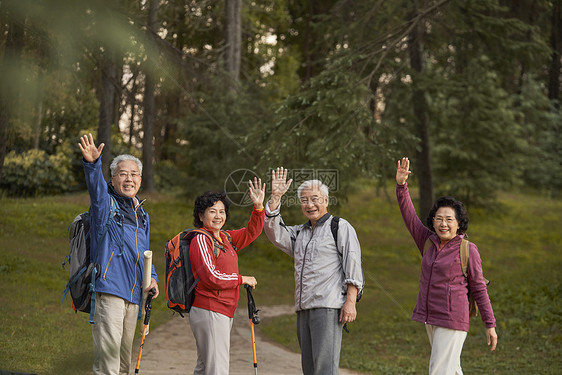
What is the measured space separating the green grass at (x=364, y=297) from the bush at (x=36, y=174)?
1.13 feet

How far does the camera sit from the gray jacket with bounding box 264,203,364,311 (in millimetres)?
Answer: 4371

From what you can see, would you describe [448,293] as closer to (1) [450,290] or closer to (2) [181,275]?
(1) [450,290]

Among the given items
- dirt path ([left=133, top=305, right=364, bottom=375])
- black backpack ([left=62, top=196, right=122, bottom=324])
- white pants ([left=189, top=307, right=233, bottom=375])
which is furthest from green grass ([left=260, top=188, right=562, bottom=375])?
black backpack ([left=62, top=196, right=122, bottom=324])

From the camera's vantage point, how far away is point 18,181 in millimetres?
14922

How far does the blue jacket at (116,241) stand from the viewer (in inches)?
166

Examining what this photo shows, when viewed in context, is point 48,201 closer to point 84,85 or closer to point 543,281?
point 84,85

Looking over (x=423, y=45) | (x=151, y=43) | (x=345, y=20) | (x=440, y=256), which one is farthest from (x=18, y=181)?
(x=440, y=256)

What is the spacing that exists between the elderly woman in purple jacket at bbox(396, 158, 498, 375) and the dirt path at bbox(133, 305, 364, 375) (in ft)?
9.94

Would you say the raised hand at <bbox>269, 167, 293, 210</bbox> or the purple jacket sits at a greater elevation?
the raised hand at <bbox>269, 167, 293, 210</bbox>

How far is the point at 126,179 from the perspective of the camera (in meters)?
4.44

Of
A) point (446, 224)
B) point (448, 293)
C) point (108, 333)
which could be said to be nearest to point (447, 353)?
point (448, 293)

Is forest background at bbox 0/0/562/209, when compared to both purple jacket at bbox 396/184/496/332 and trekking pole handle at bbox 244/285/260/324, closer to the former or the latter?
trekking pole handle at bbox 244/285/260/324

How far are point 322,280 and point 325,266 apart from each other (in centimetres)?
10

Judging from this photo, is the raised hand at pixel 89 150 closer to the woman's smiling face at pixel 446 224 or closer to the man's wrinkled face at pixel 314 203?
the man's wrinkled face at pixel 314 203
